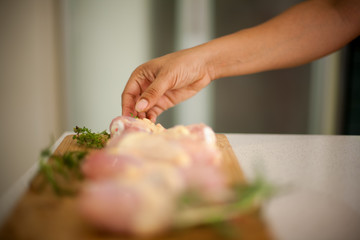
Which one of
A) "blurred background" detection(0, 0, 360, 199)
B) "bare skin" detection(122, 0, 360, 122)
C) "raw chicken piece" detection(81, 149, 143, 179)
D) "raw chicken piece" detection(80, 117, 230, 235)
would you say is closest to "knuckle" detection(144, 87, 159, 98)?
"bare skin" detection(122, 0, 360, 122)

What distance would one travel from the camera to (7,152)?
2318 mm

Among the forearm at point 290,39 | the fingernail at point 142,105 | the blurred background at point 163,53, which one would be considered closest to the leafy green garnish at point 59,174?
the fingernail at point 142,105

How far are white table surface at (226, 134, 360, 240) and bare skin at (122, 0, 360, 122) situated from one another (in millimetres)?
429

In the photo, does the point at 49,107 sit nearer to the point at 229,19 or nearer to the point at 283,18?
the point at 229,19

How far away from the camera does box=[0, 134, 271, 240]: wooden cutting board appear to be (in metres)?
0.59

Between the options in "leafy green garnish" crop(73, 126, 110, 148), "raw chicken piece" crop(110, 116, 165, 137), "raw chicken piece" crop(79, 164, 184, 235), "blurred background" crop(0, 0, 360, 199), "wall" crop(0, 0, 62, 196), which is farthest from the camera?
"blurred background" crop(0, 0, 360, 199)

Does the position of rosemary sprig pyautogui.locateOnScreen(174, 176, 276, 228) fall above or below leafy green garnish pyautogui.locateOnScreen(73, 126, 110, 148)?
above

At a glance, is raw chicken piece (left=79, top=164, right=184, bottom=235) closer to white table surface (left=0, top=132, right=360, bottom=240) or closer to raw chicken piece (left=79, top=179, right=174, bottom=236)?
raw chicken piece (left=79, top=179, right=174, bottom=236)

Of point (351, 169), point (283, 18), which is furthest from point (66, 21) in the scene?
point (351, 169)

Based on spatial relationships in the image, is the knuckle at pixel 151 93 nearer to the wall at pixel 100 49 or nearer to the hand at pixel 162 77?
the hand at pixel 162 77

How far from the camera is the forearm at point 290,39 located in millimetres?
1685

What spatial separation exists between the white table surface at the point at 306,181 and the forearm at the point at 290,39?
0.45 metres

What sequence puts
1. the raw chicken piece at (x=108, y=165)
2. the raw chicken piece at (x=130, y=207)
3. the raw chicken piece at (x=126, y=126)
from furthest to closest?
the raw chicken piece at (x=126, y=126) < the raw chicken piece at (x=108, y=165) < the raw chicken piece at (x=130, y=207)

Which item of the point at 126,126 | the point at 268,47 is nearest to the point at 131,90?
the point at 126,126
